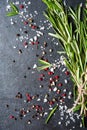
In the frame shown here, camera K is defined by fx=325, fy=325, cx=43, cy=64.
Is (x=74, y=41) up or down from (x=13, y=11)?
down

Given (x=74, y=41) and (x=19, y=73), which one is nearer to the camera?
(x=74, y=41)

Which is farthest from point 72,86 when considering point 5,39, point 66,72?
point 5,39

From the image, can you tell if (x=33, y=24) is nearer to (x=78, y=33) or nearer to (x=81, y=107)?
(x=78, y=33)

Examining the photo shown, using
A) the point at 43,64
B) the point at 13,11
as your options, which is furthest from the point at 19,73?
the point at 13,11

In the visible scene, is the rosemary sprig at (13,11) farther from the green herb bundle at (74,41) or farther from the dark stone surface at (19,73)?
the green herb bundle at (74,41)

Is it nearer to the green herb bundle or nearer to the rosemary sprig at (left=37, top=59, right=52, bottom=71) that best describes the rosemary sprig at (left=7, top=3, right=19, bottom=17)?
the green herb bundle

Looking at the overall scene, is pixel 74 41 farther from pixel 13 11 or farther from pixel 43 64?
pixel 13 11
